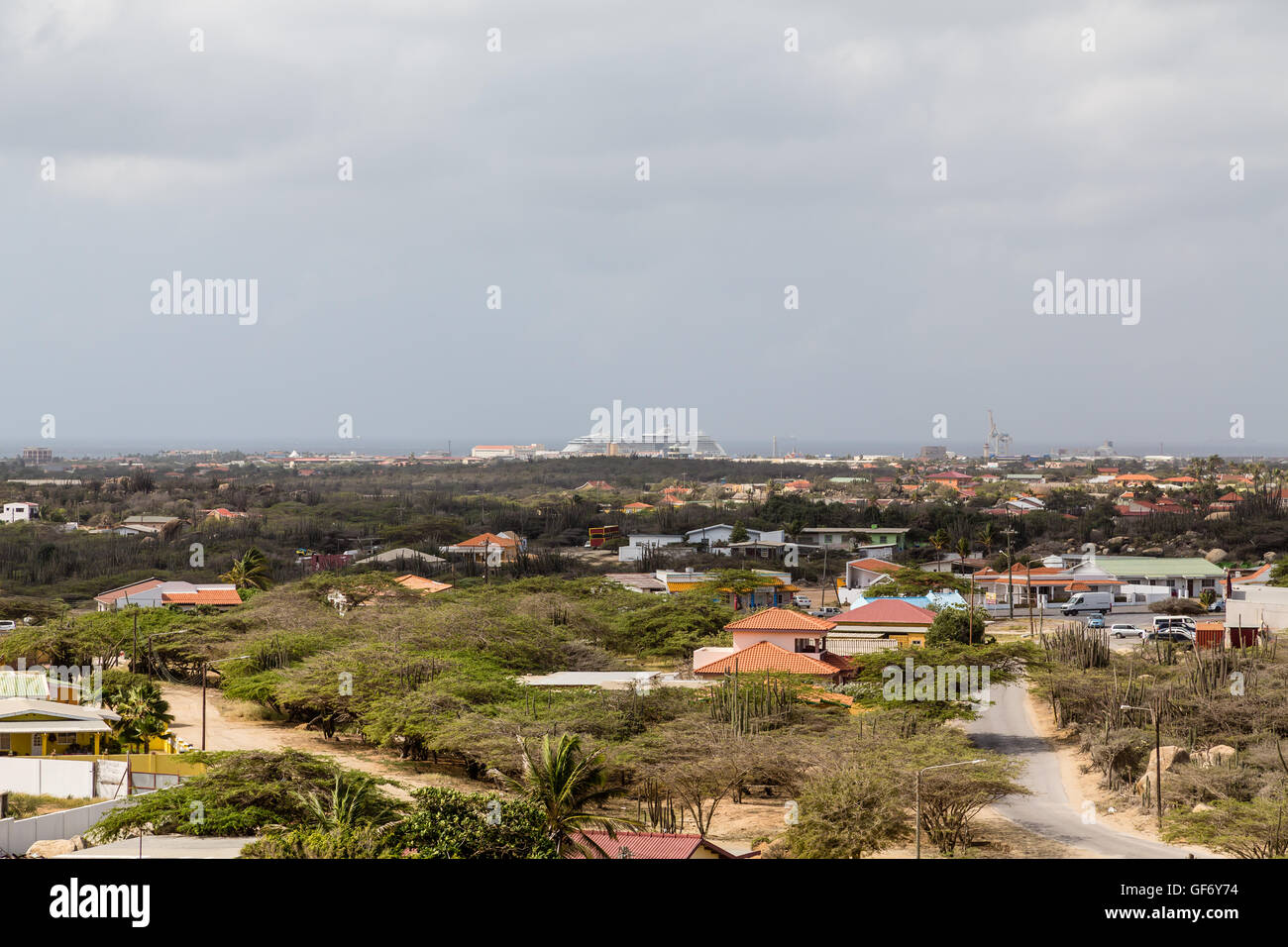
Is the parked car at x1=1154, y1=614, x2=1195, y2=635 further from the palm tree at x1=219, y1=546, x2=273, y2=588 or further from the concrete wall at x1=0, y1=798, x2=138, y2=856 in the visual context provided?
the palm tree at x1=219, y1=546, x2=273, y2=588

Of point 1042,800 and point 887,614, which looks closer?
point 1042,800

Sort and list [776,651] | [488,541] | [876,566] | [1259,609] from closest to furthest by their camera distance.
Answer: [776,651] → [1259,609] → [876,566] → [488,541]

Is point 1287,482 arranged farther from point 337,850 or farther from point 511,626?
point 337,850

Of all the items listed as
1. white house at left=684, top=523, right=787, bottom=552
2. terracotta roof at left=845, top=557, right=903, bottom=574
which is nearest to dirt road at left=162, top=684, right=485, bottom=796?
terracotta roof at left=845, top=557, right=903, bottom=574

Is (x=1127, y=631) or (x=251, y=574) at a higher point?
(x=251, y=574)

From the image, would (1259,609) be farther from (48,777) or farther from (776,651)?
(48,777)

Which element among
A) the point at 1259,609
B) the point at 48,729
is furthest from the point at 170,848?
the point at 1259,609
